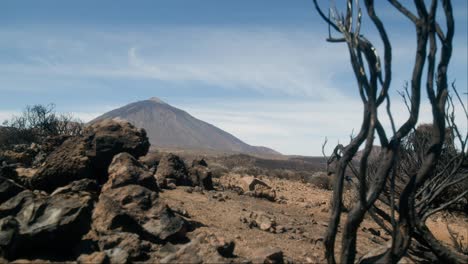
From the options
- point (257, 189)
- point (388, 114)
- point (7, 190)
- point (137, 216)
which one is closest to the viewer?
point (388, 114)

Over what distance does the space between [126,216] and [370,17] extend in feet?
13.1

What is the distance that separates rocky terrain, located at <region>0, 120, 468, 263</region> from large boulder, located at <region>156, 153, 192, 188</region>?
0.14m

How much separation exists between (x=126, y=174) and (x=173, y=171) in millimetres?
3626

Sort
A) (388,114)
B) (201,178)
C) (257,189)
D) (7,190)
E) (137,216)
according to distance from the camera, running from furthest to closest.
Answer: (257,189), (201,178), (7,190), (137,216), (388,114)

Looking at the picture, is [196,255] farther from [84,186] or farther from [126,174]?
[84,186]

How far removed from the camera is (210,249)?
5188mm

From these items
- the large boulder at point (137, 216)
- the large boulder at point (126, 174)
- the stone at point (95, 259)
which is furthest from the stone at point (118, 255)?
the large boulder at point (126, 174)

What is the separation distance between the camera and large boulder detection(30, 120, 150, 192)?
8.11 meters

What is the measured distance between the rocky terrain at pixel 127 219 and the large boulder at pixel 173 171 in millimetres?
144

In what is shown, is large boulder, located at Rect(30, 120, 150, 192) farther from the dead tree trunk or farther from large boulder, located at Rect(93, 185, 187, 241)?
the dead tree trunk

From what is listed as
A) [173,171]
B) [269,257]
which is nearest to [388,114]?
[269,257]

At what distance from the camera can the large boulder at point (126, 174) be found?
Answer: 7223 mm

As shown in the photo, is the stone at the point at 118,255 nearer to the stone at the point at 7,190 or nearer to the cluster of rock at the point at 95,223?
the cluster of rock at the point at 95,223

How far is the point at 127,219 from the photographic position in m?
6.12
